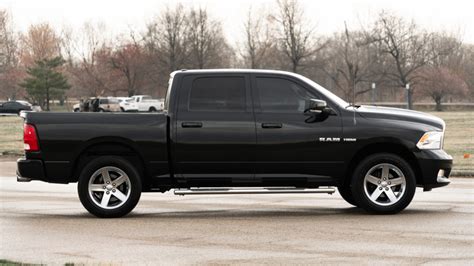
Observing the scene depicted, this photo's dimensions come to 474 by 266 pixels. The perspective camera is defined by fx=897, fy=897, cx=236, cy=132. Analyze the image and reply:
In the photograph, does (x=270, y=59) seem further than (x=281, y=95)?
Yes

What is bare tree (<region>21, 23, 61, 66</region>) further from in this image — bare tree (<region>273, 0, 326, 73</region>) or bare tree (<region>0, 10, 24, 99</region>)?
bare tree (<region>273, 0, 326, 73</region>)

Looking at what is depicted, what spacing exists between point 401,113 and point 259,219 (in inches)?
97.2

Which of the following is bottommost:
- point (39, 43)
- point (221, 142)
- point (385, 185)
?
point (385, 185)

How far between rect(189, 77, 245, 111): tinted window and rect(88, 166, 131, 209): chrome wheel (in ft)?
4.33

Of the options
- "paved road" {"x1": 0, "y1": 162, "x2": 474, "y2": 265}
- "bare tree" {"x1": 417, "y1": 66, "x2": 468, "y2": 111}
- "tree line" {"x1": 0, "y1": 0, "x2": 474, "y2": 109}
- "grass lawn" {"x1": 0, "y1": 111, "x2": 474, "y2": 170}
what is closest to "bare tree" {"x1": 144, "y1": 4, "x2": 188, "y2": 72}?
"tree line" {"x1": 0, "y1": 0, "x2": 474, "y2": 109}

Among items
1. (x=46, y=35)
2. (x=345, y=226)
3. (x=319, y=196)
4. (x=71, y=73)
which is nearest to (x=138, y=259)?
(x=345, y=226)

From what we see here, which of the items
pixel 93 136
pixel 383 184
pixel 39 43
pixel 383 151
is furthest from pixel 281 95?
pixel 39 43

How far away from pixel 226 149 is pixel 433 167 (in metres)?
2.78

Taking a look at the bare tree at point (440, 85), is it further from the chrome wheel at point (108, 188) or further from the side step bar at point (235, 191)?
the chrome wheel at point (108, 188)

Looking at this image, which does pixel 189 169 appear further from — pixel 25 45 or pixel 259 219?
pixel 25 45

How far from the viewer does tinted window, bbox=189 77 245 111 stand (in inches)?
472

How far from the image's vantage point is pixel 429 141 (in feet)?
39.5

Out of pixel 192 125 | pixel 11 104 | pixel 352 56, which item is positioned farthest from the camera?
pixel 352 56

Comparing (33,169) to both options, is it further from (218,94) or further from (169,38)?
(169,38)
